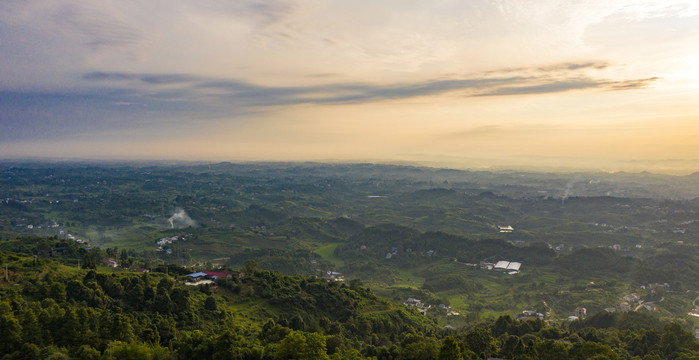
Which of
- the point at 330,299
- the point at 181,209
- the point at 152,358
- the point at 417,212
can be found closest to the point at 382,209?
the point at 417,212

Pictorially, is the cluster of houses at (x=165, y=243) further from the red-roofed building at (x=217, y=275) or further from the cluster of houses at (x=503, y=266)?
the cluster of houses at (x=503, y=266)

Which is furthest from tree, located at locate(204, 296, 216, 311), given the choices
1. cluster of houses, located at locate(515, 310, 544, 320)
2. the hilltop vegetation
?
cluster of houses, located at locate(515, 310, 544, 320)

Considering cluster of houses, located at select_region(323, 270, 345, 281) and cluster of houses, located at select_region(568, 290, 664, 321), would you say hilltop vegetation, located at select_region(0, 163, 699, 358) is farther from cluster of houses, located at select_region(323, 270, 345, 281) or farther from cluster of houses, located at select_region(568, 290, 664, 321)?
cluster of houses, located at select_region(323, 270, 345, 281)

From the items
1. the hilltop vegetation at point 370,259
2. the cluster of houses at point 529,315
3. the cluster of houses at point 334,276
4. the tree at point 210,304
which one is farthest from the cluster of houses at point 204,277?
the cluster of houses at point 529,315

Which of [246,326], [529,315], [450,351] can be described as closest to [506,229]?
[529,315]

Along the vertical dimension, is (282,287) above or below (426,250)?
above

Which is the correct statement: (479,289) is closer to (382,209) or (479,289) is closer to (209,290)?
(209,290)

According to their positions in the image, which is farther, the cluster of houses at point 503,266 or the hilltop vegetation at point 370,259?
the cluster of houses at point 503,266
